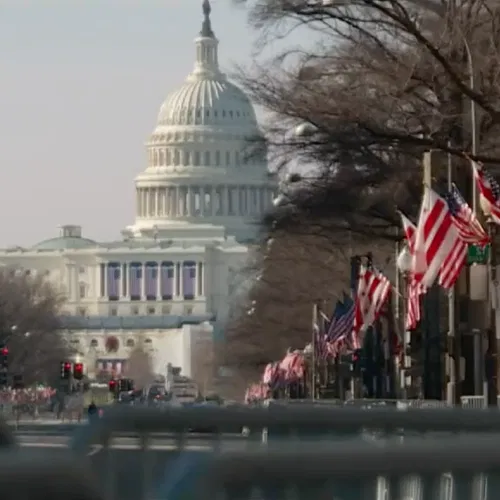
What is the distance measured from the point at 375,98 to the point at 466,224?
8233 mm

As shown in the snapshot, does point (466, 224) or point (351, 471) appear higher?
point (466, 224)

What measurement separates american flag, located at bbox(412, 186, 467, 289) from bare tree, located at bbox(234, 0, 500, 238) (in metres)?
1.02

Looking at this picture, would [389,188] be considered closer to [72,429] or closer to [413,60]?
[413,60]

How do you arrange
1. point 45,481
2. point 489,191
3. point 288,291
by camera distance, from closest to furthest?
1. point 45,481
2. point 489,191
3. point 288,291

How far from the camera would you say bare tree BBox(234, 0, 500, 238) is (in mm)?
35219

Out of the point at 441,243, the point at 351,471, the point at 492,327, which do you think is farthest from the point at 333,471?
the point at 492,327

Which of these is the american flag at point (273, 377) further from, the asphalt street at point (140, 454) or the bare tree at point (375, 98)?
the asphalt street at point (140, 454)

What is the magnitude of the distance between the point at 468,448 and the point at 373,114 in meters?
33.6

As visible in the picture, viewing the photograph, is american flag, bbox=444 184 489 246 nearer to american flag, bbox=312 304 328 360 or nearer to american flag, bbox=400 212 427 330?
american flag, bbox=400 212 427 330

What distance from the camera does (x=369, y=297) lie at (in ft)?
158

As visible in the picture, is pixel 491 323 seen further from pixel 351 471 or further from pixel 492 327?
pixel 351 471

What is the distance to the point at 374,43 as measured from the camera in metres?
39.6

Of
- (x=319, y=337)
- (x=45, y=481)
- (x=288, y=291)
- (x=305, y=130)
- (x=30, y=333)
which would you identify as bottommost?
(x=45, y=481)

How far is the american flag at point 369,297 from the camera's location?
155ft
